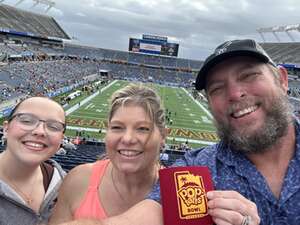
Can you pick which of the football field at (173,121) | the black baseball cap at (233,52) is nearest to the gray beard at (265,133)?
the black baseball cap at (233,52)

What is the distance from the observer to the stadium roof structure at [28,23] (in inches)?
2330

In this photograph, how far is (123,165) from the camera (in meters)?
2.38

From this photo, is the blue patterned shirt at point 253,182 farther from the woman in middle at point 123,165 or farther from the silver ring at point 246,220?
the woman in middle at point 123,165

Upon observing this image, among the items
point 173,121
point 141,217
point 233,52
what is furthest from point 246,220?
point 173,121

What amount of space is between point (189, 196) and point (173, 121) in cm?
2957

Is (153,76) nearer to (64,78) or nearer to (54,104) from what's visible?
(64,78)

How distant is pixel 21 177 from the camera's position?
285cm

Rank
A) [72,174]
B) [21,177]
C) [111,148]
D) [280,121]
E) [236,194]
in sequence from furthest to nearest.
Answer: [21,177]
[72,174]
[111,148]
[280,121]
[236,194]

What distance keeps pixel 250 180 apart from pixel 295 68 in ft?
193

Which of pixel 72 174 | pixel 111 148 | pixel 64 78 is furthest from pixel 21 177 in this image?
pixel 64 78

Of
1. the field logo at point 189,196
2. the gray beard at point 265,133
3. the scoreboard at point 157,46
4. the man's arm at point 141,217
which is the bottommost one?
the man's arm at point 141,217

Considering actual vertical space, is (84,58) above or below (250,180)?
above

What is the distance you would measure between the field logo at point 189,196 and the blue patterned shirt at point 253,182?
0.16m

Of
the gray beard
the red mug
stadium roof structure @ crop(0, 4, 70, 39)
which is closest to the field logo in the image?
the red mug
